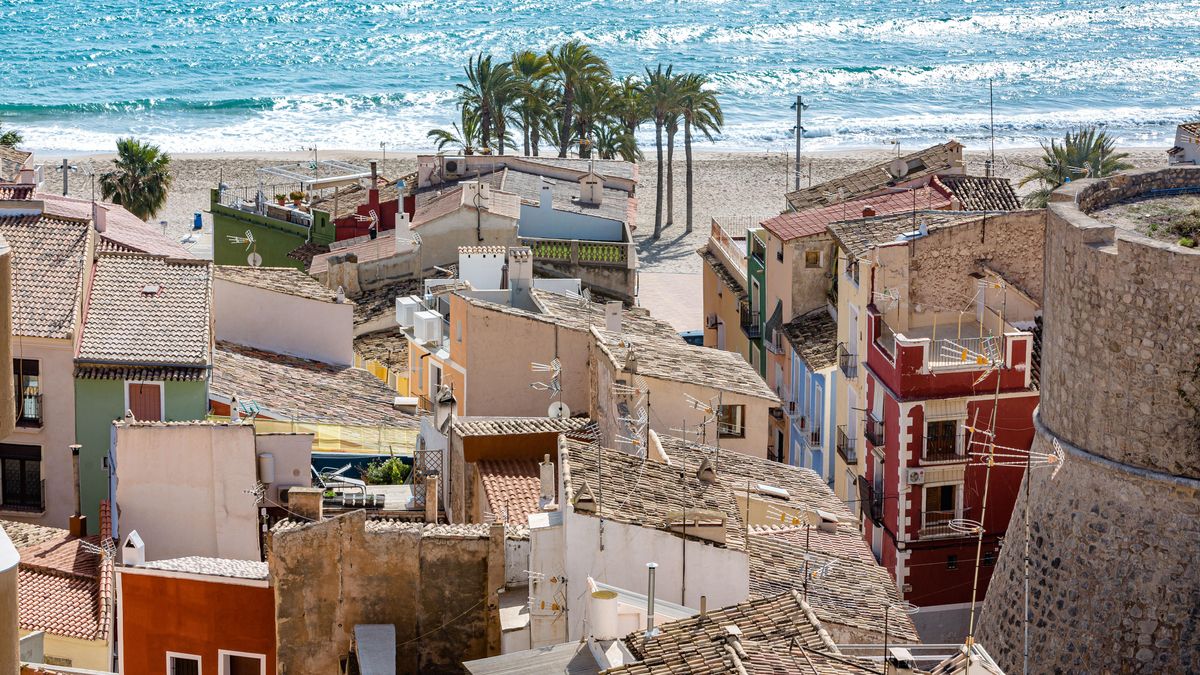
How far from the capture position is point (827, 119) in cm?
12588

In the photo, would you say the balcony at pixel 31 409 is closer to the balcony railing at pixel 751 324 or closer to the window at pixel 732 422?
the window at pixel 732 422

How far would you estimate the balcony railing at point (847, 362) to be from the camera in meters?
42.7

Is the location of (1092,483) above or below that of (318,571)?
above

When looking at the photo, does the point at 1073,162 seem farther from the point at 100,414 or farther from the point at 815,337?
the point at 100,414

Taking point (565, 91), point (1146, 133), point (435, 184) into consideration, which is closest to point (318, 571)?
point (435, 184)

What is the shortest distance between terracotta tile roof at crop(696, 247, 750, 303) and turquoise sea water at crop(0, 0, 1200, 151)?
5385 centimetres

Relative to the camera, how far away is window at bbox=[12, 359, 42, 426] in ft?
124

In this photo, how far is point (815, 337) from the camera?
157 feet

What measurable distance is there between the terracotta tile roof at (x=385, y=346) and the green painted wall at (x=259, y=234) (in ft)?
37.1

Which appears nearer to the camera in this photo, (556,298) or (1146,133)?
(556,298)

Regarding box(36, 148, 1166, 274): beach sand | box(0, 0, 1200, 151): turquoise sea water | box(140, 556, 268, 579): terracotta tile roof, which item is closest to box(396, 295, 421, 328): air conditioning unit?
box(140, 556, 268, 579): terracotta tile roof

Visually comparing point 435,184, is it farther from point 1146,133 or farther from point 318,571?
point 1146,133

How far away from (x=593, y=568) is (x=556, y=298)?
20630 mm

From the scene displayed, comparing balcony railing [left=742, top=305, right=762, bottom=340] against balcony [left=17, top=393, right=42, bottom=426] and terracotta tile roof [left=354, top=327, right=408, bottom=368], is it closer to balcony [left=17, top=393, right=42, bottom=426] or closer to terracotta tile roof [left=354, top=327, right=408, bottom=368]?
terracotta tile roof [left=354, top=327, right=408, bottom=368]
